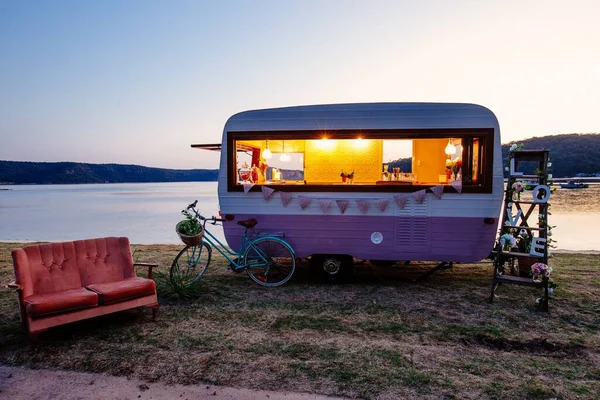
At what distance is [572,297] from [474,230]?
5.05 feet

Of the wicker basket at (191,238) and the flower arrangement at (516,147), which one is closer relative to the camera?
the flower arrangement at (516,147)

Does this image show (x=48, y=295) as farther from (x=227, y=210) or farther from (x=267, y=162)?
(x=267, y=162)

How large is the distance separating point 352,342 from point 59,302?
9.63 ft

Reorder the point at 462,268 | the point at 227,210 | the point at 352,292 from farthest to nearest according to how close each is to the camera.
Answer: the point at 462,268
the point at 227,210
the point at 352,292

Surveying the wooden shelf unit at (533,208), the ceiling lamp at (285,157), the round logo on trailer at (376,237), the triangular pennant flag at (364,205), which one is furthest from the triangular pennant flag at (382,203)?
the ceiling lamp at (285,157)

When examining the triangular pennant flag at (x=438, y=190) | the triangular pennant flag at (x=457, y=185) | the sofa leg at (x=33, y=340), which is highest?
the triangular pennant flag at (x=457, y=185)

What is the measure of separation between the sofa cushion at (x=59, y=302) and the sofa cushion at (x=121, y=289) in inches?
3.6

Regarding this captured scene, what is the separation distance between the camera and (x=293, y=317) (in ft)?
15.8

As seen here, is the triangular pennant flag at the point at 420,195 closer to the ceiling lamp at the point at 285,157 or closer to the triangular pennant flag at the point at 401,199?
the triangular pennant flag at the point at 401,199

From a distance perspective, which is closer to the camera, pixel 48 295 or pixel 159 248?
pixel 48 295

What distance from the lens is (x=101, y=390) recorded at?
3174mm

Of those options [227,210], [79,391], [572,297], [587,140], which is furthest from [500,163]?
[587,140]

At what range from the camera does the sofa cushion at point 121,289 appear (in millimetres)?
4266

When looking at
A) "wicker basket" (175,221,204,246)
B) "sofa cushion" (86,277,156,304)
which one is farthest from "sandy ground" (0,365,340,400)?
"wicker basket" (175,221,204,246)
